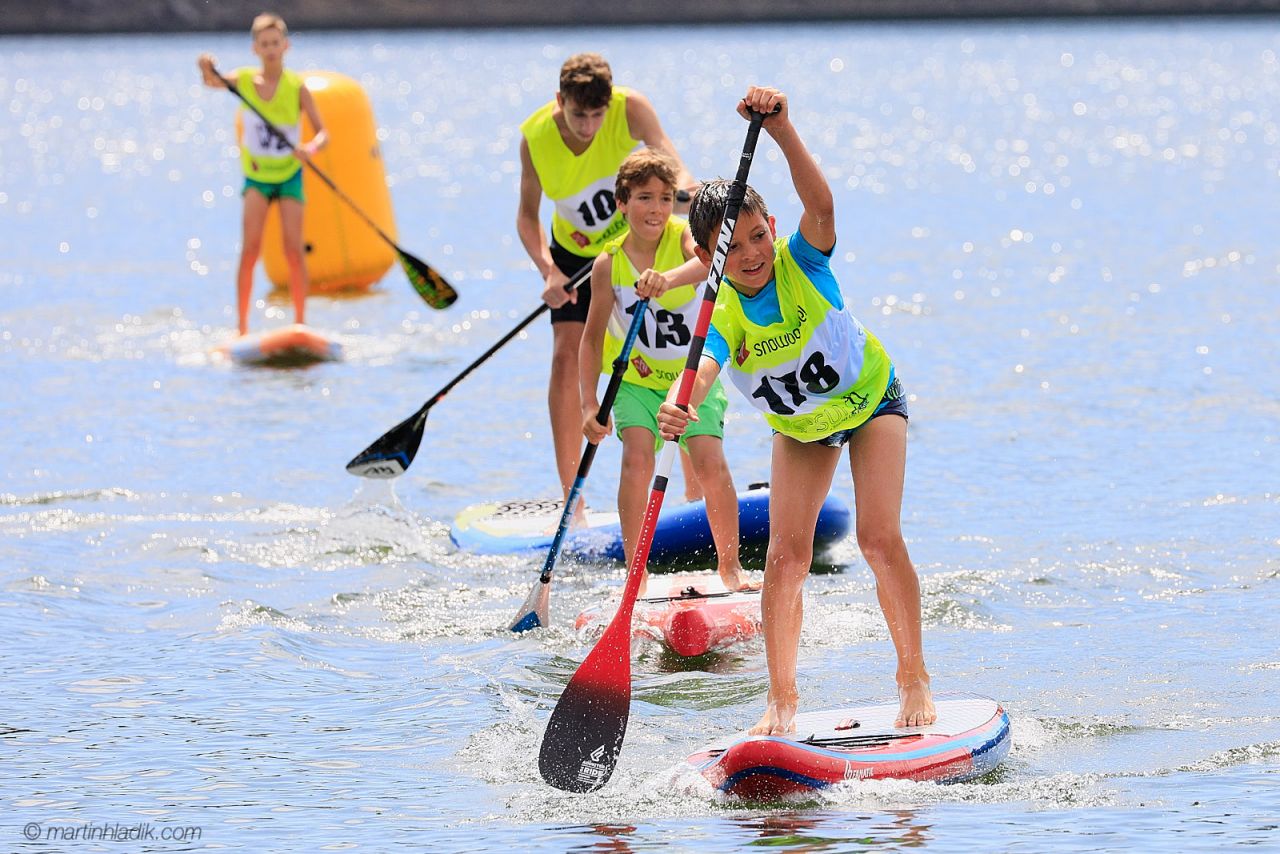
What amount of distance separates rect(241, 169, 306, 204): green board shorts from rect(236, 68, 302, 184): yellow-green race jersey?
0.03 meters

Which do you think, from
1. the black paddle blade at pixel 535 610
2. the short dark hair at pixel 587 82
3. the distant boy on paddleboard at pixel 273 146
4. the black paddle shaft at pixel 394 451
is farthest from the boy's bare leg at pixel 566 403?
the distant boy on paddleboard at pixel 273 146

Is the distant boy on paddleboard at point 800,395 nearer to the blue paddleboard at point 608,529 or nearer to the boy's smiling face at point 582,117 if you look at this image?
the blue paddleboard at point 608,529

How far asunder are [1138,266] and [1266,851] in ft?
38.6

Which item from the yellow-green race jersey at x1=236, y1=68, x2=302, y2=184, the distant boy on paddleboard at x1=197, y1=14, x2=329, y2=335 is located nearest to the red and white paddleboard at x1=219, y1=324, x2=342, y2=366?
the distant boy on paddleboard at x1=197, y1=14, x2=329, y2=335

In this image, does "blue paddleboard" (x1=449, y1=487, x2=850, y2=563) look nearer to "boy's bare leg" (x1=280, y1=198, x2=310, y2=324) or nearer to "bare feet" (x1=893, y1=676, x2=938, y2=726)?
"bare feet" (x1=893, y1=676, x2=938, y2=726)

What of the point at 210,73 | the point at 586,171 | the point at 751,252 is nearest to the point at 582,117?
the point at 586,171

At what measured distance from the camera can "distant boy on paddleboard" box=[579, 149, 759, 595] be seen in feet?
22.0

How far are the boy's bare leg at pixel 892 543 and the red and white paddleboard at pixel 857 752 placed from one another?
3.9 inches

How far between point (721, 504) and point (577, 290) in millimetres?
1410

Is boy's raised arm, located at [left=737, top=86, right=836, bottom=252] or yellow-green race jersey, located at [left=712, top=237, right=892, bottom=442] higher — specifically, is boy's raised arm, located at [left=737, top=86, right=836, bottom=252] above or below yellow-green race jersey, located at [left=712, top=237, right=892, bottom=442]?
above

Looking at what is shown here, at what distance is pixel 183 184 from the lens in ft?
88.7

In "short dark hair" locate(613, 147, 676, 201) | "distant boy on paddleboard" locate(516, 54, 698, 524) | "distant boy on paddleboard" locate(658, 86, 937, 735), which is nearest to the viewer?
"distant boy on paddleboard" locate(658, 86, 937, 735)

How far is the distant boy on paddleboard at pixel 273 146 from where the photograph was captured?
40.4 feet

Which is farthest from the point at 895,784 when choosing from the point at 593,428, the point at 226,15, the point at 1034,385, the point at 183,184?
the point at 226,15
